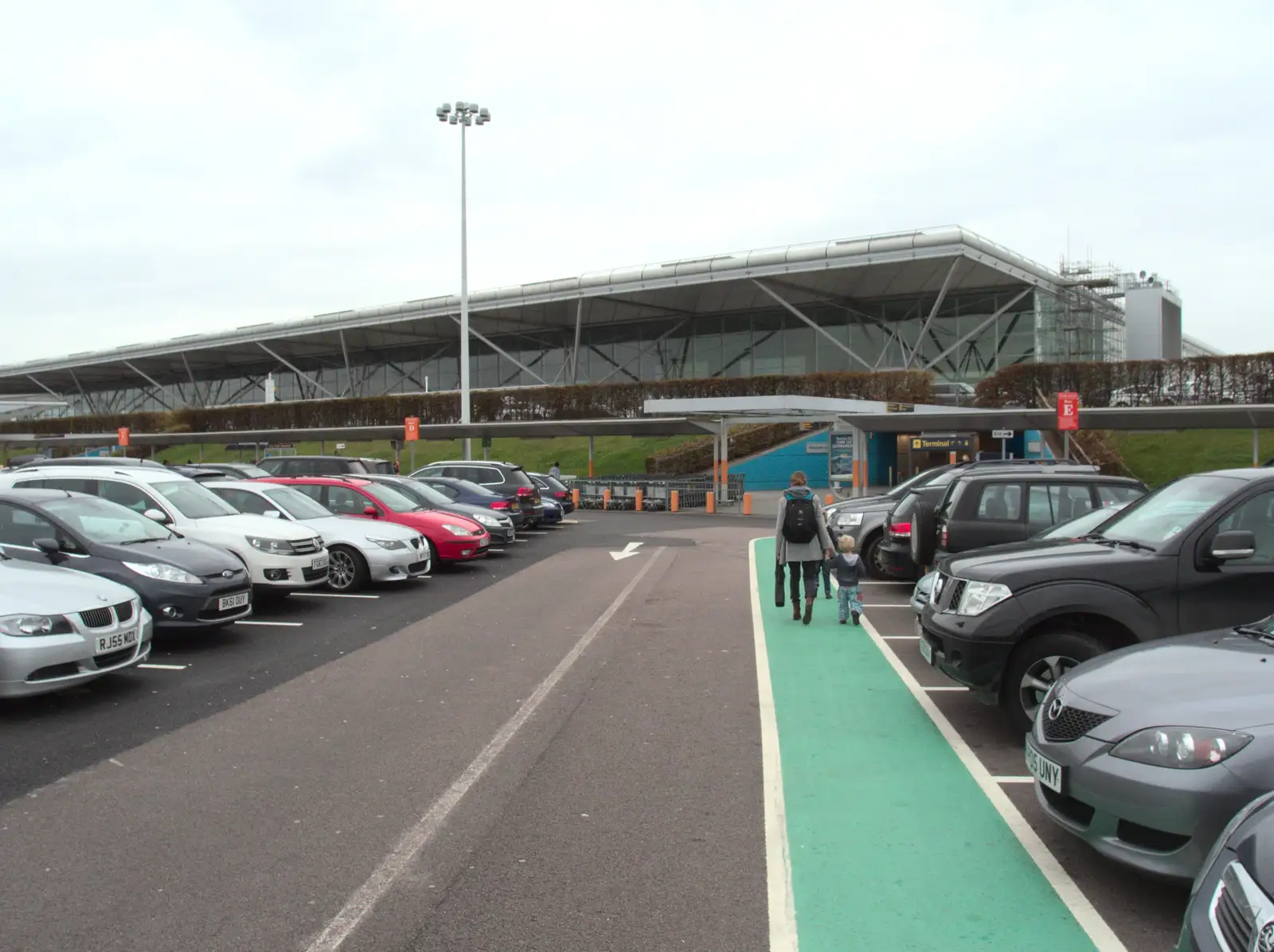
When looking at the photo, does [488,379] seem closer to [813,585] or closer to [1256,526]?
[813,585]

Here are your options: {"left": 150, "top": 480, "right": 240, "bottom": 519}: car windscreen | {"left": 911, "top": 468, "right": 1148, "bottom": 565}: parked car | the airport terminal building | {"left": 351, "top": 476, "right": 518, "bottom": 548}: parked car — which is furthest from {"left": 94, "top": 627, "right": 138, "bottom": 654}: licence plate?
the airport terminal building

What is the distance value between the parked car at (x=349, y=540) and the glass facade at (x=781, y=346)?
34120 millimetres

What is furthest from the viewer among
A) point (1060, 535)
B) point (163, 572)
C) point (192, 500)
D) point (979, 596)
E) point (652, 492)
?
point (652, 492)

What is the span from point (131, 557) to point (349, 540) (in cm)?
424

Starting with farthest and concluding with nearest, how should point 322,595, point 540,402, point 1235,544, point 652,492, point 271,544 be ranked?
point 540,402 < point 652,492 < point 322,595 < point 271,544 < point 1235,544

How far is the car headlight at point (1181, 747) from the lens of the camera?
3.66 m

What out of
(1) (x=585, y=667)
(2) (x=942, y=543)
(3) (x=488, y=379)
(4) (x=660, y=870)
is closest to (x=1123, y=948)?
(4) (x=660, y=870)

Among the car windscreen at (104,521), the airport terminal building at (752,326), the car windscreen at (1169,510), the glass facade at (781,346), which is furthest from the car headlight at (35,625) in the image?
the glass facade at (781,346)

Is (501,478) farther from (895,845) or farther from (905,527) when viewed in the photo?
(895,845)

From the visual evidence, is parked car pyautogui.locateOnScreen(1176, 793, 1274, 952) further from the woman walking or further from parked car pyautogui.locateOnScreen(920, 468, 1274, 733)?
the woman walking

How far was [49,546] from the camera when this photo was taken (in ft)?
28.5

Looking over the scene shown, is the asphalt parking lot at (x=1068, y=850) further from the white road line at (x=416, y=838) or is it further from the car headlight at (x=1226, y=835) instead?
the white road line at (x=416, y=838)

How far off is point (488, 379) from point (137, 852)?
184ft

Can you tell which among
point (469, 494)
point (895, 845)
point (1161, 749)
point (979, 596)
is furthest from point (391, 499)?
point (1161, 749)
